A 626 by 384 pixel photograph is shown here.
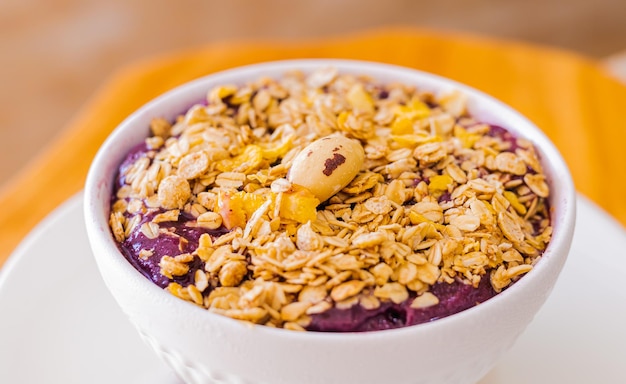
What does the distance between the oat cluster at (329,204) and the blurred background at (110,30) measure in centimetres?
207

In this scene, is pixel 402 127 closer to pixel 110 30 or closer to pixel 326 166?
pixel 326 166

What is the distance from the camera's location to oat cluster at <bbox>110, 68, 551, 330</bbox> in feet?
2.67

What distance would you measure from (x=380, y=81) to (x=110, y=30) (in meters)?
2.12

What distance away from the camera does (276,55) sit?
178cm

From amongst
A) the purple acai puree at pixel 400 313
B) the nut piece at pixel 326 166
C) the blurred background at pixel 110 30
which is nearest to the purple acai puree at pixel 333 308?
the purple acai puree at pixel 400 313

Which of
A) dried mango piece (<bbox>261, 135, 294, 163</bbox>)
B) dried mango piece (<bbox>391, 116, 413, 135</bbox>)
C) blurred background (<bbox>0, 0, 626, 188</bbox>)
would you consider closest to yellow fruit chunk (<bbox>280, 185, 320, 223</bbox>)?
dried mango piece (<bbox>261, 135, 294, 163</bbox>)

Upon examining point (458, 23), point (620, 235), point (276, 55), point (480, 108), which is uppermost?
point (480, 108)

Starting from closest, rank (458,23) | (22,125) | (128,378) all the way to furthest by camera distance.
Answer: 1. (128,378)
2. (22,125)
3. (458,23)

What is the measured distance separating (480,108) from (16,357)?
2.61ft

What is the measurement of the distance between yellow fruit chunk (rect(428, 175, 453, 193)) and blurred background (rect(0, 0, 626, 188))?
2.38 m

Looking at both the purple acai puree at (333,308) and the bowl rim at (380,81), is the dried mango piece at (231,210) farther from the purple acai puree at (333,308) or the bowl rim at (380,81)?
the bowl rim at (380,81)

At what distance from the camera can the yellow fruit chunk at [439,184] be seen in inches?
38.0

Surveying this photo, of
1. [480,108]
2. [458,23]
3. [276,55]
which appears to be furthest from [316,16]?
[480,108]

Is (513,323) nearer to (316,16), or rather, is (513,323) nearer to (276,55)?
(276,55)
